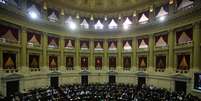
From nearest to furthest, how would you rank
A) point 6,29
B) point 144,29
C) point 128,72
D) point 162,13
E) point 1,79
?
point 1,79 < point 6,29 < point 162,13 < point 144,29 < point 128,72

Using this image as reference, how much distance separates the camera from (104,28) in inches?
1005

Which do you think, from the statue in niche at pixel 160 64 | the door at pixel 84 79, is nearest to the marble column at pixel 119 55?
the door at pixel 84 79

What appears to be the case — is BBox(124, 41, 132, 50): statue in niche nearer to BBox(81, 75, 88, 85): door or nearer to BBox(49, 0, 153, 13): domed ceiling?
BBox(49, 0, 153, 13): domed ceiling

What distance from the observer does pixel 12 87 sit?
635 inches

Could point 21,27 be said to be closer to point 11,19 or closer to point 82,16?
point 11,19

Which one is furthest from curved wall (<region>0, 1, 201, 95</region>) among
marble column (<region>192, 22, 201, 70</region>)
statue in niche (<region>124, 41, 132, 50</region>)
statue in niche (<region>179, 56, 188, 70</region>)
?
statue in niche (<region>124, 41, 132, 50</region>)

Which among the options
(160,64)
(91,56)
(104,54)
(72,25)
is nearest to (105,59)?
(104,54)

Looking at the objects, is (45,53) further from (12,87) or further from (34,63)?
(12,87)

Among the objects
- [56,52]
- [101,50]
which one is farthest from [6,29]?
[101,50]

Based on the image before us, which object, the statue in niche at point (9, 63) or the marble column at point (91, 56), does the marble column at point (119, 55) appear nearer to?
the marble column at point (91, 56)

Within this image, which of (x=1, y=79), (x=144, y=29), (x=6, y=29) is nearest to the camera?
(x=1, y=79)

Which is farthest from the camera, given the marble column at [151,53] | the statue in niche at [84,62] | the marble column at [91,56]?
the marble column at [91,56]

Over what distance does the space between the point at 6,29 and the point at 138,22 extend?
17.0 metres

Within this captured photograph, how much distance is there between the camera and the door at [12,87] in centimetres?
1555
